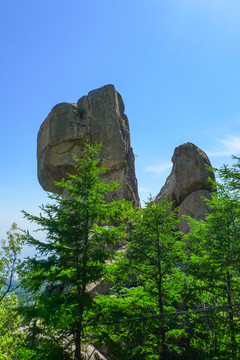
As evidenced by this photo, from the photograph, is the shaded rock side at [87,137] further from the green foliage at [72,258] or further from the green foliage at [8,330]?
the green foliage at [72,258]

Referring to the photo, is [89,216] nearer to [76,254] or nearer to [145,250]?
[76,254]

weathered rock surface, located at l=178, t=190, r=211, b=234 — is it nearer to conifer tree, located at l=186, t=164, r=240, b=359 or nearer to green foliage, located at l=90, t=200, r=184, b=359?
conifer tree, located at l=186, t=164, r=240, b=359

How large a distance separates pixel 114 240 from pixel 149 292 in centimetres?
265

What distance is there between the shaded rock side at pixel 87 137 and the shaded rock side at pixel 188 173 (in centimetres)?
630

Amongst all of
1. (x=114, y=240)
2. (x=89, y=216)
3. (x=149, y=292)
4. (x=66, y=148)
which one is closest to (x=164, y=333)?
(x=149, y=292)

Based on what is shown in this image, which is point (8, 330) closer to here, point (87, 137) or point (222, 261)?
point (222, 261)

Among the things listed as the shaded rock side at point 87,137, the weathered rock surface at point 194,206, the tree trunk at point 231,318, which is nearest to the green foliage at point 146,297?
the tree trunk at point 231,318

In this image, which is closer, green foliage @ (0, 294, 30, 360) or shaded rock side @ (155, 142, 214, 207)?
green foliage @ (0, 294, 30, 360)

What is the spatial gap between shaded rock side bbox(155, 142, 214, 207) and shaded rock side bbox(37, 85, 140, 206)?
248 inches

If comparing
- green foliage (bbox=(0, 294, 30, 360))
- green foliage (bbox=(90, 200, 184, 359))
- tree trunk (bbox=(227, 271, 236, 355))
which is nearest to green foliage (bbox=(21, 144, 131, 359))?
green foliage (bbox=(90, 200, 184, 359))

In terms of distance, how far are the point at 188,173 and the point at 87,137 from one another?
12.0m

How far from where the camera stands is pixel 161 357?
31.6ft

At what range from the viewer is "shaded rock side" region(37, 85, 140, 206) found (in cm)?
3100

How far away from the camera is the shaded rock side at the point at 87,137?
3100cm
